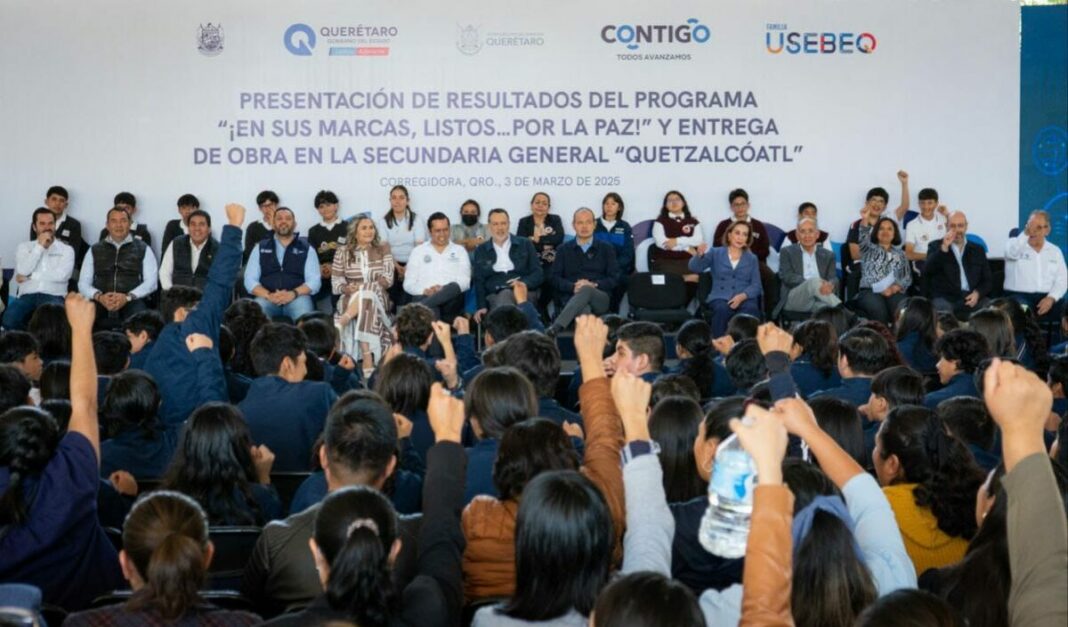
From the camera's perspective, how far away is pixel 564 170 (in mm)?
11164

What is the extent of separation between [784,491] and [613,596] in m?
0.31

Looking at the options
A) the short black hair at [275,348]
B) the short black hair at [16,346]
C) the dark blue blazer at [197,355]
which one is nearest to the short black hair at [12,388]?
the dark blue blazer at [197,355]

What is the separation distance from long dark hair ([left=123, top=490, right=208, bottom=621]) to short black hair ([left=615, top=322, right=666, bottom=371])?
3.29 m

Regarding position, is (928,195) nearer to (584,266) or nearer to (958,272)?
(958,272)

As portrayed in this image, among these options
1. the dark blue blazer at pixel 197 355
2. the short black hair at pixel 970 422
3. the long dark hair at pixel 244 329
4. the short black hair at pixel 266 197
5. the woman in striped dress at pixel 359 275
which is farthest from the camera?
the short black hair at pixel 266 197

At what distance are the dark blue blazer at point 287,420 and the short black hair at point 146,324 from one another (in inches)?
71.7

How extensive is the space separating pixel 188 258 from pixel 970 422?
25.4 feet

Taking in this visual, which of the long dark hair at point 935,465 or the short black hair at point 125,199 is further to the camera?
the short black hair at point 125,199

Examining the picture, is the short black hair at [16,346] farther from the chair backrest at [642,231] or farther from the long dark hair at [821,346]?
the chair backrest at [642,231]

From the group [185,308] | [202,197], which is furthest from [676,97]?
[185,308]

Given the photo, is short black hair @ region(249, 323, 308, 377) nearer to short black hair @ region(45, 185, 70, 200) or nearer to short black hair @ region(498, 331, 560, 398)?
short black hair @ region(498, 331, 560, 398)

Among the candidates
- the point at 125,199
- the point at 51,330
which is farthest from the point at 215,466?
the point at 125,199

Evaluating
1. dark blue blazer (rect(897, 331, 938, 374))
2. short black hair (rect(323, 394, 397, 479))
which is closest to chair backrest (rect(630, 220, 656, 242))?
dark blue blazer (rect(897, 331, 938, 374))

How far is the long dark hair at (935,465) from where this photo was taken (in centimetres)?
325
